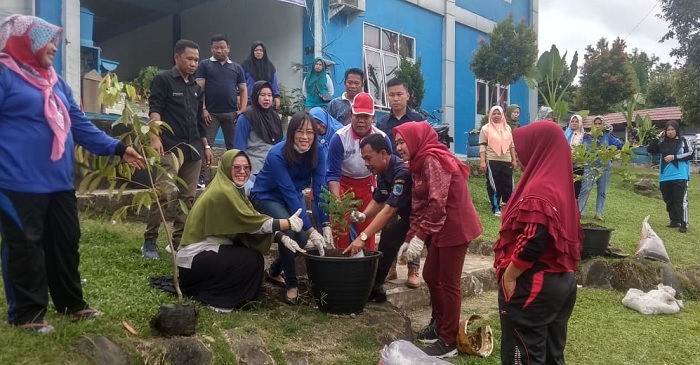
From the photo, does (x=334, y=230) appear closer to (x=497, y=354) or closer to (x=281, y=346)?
(x=281, y=346)

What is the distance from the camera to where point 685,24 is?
20.7m

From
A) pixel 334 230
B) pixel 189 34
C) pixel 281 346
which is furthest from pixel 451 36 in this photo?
pixel 281 346

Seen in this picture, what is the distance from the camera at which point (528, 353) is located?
9.42 ft

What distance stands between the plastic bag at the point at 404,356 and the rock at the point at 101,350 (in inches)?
55.4

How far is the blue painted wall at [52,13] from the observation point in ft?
25.1

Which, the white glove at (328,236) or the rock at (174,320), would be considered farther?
the white glove at (328,236)

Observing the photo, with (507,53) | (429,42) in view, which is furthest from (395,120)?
(429,42)

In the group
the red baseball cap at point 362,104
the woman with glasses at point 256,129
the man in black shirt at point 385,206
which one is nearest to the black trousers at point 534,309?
the man in black shirt at point 385,206

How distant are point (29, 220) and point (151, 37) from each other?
1183 centimetres

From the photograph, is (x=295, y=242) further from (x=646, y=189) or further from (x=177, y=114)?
(x=646, y=189)

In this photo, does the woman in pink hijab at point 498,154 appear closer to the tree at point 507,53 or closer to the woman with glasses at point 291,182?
the woman with glasses at point 291,182

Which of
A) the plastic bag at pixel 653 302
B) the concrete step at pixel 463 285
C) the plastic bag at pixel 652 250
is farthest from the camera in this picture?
the plastic bag at pixel 652 250

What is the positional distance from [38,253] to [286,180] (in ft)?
5.94

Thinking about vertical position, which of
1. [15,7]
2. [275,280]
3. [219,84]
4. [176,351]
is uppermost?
[15,7]
